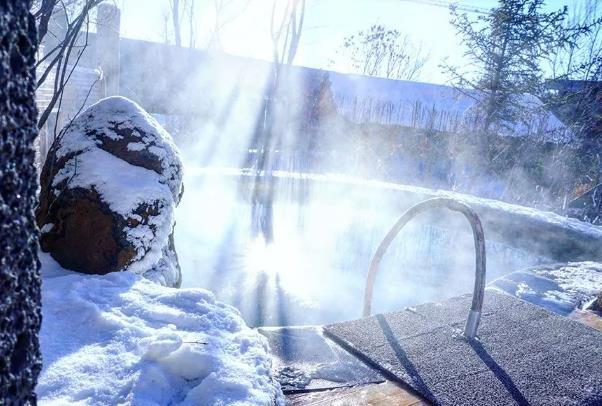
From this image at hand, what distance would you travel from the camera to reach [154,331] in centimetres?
147

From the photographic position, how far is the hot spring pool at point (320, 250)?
475 centimetres

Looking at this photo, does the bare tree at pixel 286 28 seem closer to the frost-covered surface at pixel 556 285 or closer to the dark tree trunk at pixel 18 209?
the frost-covered surface at pixel 556 285

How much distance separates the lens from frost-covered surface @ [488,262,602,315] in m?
3.01

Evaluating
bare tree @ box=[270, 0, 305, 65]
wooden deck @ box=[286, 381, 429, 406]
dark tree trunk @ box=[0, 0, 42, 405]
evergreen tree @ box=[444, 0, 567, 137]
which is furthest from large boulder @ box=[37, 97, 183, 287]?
evergreen tree @ box=[444, 0, 567, 137]

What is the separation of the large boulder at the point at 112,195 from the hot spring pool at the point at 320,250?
199cm

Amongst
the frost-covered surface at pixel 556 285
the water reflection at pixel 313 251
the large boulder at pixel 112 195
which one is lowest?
the water reflection at pixel 313 251

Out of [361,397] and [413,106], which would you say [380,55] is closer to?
[413,106]

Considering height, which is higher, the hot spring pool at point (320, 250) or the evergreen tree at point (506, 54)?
the evergreen tree at point (506, 54)

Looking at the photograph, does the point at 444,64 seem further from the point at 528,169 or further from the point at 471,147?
the point at 528,169

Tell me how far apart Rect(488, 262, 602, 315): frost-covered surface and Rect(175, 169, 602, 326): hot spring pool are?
4.74ft

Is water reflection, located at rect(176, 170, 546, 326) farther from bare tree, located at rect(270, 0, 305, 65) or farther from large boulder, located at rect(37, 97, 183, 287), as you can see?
bare tree, located at rect(270, 0, 305, 65)

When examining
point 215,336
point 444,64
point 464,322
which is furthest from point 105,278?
point 444,64

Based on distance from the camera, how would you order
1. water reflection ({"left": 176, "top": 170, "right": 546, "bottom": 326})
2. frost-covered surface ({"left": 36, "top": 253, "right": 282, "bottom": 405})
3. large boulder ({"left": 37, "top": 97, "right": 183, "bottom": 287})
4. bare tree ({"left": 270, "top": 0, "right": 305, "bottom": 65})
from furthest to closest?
1. bare tree ({"left": 270, "top": 0, "right": 305, "bottom": 65})
2. water reflection ({"left": 176, "top": 170, "right": 546, "bottom": 326})
3. large boulder ({"left": 37, "top": 97, "right": 183, "bottom": 287})
4. frost-covered surface ({"left": 36, "top": 253, "right": 282, "bottom": 405})

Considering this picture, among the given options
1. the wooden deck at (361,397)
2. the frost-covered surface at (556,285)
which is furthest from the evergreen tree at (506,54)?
the wooden deck at (361,397)
